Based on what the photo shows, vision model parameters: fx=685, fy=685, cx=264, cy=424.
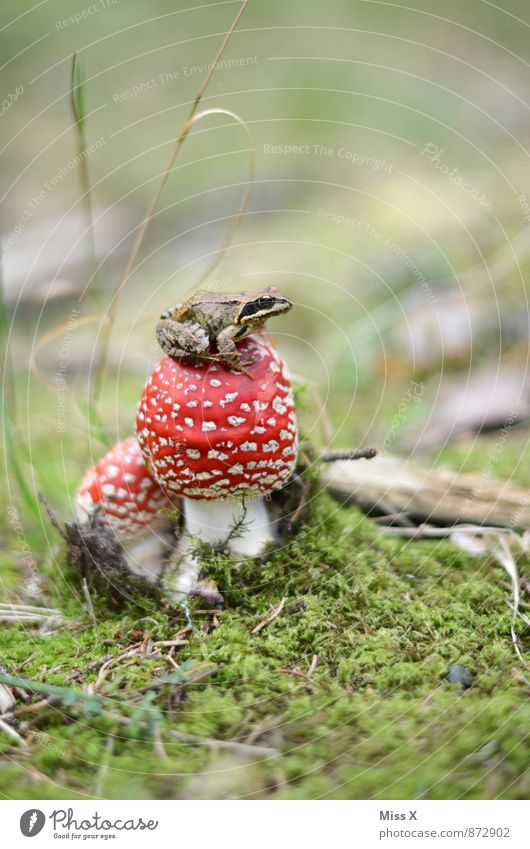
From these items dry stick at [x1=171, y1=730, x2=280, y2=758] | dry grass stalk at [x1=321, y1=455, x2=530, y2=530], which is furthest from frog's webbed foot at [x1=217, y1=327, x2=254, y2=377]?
dry stick at [x1=171, y1=730, x2=280, y2=758]

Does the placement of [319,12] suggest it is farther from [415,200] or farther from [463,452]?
[463,452]

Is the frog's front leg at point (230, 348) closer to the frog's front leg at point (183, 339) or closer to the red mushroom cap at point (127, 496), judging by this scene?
the frog's front leg at point (183, 339)

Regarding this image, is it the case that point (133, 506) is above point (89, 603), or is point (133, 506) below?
above

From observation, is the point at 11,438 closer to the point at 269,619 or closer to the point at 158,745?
the point at 269,619

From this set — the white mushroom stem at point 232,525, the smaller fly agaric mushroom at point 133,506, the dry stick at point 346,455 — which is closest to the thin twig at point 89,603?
the smaller fly agaric mushroom at point 133,506

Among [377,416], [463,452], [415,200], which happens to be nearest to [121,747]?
[463,452]
